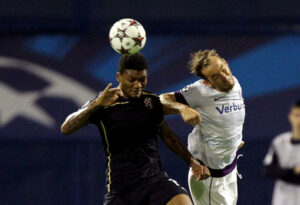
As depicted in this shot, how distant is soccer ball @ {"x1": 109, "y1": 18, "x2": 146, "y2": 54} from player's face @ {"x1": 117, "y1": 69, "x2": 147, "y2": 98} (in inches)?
30.7

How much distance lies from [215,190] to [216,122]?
60cm

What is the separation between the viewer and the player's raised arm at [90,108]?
6.12m

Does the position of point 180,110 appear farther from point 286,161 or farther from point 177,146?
point 286,161

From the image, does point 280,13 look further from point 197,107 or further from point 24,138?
point 24,138

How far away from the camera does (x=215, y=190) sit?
711 centimetres

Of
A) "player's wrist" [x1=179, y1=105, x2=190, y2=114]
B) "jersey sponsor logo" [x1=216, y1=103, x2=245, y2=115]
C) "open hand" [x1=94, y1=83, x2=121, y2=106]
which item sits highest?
"open hand" [x1=94, y1=83, x2=121, y2=106]

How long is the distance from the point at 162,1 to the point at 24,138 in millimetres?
2162

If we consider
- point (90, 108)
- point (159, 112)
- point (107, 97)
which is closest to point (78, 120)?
point (90, 108)

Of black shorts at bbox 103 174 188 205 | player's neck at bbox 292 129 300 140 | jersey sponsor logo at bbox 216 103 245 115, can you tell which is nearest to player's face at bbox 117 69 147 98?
black shorts at bbox 103 174 188 205

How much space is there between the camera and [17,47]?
8961mm

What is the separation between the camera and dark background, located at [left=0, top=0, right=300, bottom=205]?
8844 mm

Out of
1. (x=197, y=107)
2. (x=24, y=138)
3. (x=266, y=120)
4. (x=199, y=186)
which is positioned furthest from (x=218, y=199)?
(x=24, y=138)

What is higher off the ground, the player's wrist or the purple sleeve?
the purple sleeve

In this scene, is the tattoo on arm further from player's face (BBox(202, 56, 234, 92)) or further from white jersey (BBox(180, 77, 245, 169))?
player's face (BBox(202, 56, 234, 92))
